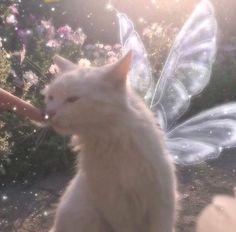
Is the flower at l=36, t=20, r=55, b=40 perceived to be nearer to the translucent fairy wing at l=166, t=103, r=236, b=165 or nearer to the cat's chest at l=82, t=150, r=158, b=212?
the translucent fairy wing at l=166, t=103, r=236, b=165

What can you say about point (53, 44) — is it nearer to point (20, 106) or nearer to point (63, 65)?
point (63, 65)

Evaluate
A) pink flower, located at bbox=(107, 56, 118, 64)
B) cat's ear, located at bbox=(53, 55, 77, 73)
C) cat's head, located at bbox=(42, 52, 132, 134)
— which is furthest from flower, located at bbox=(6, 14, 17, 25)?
cat's head, located at bbox=(42, 52, 132, 134)

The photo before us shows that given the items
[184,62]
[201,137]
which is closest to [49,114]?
[201,137]

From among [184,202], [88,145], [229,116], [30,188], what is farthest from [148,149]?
[30,188]

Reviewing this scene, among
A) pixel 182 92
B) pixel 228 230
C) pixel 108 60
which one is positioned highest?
pixel 108 60

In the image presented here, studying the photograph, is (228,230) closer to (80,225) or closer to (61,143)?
(80,225)

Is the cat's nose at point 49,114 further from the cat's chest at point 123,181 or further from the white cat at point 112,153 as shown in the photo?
the cat's chest at point 123,181
